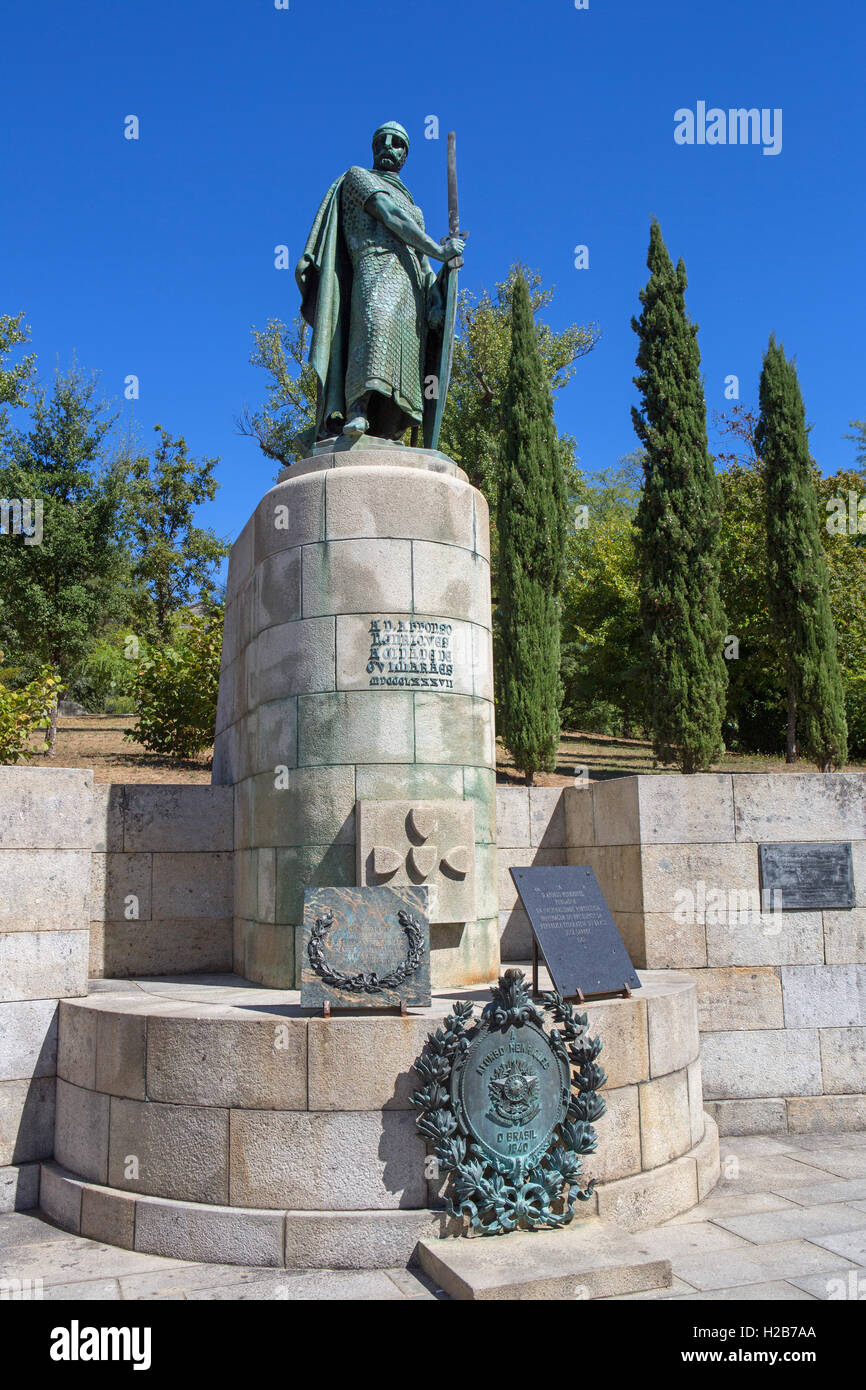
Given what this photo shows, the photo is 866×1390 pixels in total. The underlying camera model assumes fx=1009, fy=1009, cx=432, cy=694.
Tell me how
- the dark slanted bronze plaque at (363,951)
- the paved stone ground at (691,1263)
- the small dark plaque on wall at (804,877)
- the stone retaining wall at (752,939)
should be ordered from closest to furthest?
1. the paved stone ground at (691,1263)
2. the dark slanted bronze plaque at (363,951)
3. the stone retaining wall at (752,939)
4. the small dark plaque on wall at (804,877)

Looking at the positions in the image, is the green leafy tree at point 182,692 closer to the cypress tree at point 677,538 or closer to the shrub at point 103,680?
the cypress tree at point 677,538

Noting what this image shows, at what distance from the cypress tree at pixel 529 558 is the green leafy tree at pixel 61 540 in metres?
8.86

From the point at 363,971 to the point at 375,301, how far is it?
5.63 meters

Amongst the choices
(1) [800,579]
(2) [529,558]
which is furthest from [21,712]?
(1) [800,579]

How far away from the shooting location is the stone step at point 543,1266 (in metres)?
4.61

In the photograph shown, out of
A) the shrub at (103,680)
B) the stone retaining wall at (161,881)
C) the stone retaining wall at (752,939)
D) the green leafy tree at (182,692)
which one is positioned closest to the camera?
the stone retaining wall at (752,939)

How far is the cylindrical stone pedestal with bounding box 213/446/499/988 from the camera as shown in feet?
23.8

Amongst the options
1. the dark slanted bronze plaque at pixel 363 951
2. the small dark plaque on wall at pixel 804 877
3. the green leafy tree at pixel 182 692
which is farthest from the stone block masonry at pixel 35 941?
the green leafy tree at pixel 182 692

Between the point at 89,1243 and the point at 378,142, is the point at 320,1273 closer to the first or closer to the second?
the point at 89,1243

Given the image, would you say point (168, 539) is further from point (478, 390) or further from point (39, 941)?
point (39, 941)

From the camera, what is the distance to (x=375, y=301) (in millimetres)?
8547

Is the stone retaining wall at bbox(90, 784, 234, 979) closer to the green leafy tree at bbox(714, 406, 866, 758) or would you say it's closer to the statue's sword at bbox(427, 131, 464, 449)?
the statue's sword at bbox(427, 131, 464, 449)

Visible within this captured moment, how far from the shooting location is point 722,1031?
317 inches

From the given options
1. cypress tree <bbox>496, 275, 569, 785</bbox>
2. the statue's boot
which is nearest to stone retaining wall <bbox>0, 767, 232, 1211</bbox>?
the statue's boot
